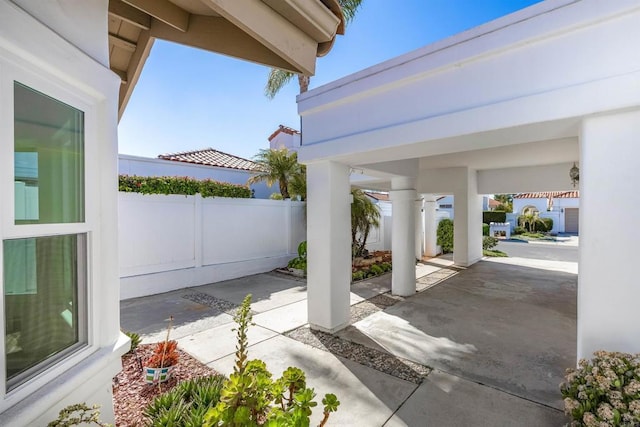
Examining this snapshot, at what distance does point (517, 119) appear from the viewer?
3682 mm

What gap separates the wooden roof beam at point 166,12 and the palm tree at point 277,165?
36.4ft

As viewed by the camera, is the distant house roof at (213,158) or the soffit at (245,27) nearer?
the soffit at (245,27)

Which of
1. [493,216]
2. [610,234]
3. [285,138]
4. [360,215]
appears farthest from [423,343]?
[493,216]

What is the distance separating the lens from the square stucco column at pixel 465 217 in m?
13.6

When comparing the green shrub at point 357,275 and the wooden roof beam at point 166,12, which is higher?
the wooden roof beam at point 166,12

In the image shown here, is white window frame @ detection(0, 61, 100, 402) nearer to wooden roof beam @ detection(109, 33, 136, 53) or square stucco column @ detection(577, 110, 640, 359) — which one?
wooden roof beam @ detection(109, 33, 136, 53)

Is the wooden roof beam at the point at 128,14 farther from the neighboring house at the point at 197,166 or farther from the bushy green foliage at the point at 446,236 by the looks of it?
the bushy green foliage at the point at 446,236

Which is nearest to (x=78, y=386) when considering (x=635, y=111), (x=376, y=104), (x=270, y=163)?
(x=376, y=104)

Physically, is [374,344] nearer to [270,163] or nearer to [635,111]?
[635,111]

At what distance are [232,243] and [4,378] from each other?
31.7 feet

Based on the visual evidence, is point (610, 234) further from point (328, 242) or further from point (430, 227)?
point (430, 227)

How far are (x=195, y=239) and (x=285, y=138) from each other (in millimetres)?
12521

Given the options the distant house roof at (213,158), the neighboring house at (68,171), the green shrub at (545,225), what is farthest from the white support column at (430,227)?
the green shrub at (545,225)

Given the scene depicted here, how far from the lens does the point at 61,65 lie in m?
2.00
